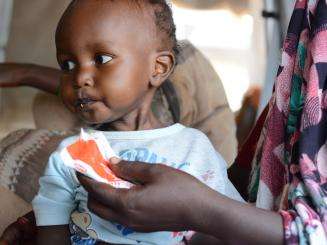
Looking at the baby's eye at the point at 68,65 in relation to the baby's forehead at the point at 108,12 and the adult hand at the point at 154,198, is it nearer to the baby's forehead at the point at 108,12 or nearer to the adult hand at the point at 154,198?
the baby's forehead at the point at 108,12

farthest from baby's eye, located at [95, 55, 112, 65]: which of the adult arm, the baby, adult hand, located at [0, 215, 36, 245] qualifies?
the adult arm

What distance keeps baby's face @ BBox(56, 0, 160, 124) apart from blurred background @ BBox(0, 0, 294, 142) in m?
1.22

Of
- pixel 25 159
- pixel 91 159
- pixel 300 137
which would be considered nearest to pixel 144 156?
pixel 91 159

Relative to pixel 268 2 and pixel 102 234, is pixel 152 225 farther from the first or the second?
pixel 268 2

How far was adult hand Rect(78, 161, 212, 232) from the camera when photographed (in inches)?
36.6

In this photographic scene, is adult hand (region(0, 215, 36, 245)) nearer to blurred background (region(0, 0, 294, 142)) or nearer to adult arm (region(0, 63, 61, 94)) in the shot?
adult arm (region(0, 63, 61, 94))

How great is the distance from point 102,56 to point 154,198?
15.8 inches

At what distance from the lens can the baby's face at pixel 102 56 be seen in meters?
1.20

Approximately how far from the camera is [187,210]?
0.93 m

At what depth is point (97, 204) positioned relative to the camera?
1016 mm

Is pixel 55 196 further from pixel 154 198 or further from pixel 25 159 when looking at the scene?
pixel 25 159

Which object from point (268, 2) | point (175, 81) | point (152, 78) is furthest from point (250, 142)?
point (268, 2)

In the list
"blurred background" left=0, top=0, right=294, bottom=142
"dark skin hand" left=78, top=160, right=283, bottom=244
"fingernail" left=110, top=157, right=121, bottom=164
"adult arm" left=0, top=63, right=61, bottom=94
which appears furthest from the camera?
"blurred background" left=0, top=0, right=294, bottom=142

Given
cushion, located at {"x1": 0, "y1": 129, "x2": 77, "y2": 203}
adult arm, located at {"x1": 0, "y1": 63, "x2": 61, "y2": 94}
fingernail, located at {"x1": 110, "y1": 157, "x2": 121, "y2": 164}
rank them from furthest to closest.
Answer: adult arm, located at {"x1": 0, "y1": 63, "x2": 61, "y2": 94} < cushion, located at {"x1": 0, "y1": 129, "x2": 77, "y2": 203} < fingernail, located at {"x1": 110, "y1": 157, "x2": 121, "y2": 164}
